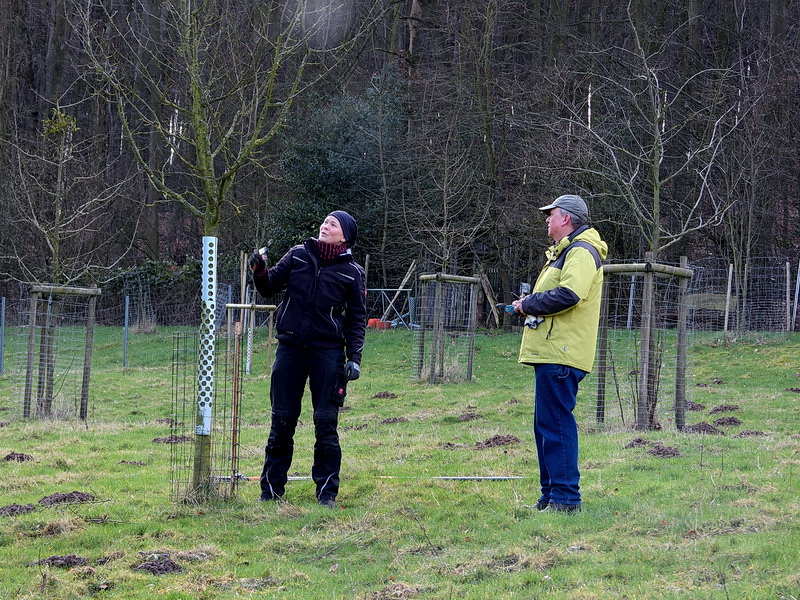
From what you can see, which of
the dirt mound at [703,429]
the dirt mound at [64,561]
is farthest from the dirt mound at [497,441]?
the dirt mound at [64,561]

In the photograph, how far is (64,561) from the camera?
5164mm

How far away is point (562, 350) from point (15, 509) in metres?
3.92

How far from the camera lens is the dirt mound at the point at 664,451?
8.02 meters

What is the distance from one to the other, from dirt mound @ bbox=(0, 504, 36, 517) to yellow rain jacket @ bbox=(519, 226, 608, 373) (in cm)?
358

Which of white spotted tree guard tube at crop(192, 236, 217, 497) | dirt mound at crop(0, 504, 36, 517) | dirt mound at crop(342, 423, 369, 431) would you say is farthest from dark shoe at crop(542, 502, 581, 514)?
dirt mound at crop(342, 423, 369, 431)

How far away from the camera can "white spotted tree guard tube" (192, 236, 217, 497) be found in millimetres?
6617

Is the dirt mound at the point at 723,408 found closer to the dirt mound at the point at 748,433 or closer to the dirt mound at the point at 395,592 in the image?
the dirt mound at the point at 748,433

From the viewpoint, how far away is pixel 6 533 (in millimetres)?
5789

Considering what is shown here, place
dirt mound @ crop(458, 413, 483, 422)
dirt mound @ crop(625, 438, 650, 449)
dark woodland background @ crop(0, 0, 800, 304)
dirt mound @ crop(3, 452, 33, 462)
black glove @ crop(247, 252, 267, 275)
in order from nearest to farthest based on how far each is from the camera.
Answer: black glove @ crop(247, 252, 267, 275), dirt mound @ crop(625, 438, 650, 449), dirt mound @ crop(3, 452, 33, 462), dirt mound @ crop(458, 413, 483, 422), dark woodland background @ crop(0, 0, 800, 304)

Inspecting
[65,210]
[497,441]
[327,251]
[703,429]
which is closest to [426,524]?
[327,251]

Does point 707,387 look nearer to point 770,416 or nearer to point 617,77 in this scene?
point 770,416

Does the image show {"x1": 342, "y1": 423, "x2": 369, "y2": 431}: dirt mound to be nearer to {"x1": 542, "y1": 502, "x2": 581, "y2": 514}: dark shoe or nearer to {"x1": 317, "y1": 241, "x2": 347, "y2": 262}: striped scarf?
{"x1": 317, "y1": 241, "x2": 347, "y2": 262}: striped scarf

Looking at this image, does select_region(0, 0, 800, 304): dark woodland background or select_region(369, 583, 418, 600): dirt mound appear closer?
select_region(369, 583, 418, 600): dirt mound

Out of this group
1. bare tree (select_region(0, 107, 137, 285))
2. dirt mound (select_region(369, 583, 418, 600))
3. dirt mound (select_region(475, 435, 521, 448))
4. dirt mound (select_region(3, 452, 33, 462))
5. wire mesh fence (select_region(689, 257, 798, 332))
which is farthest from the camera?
wire mesh fence (select_region(689, 257, 798, 332))
